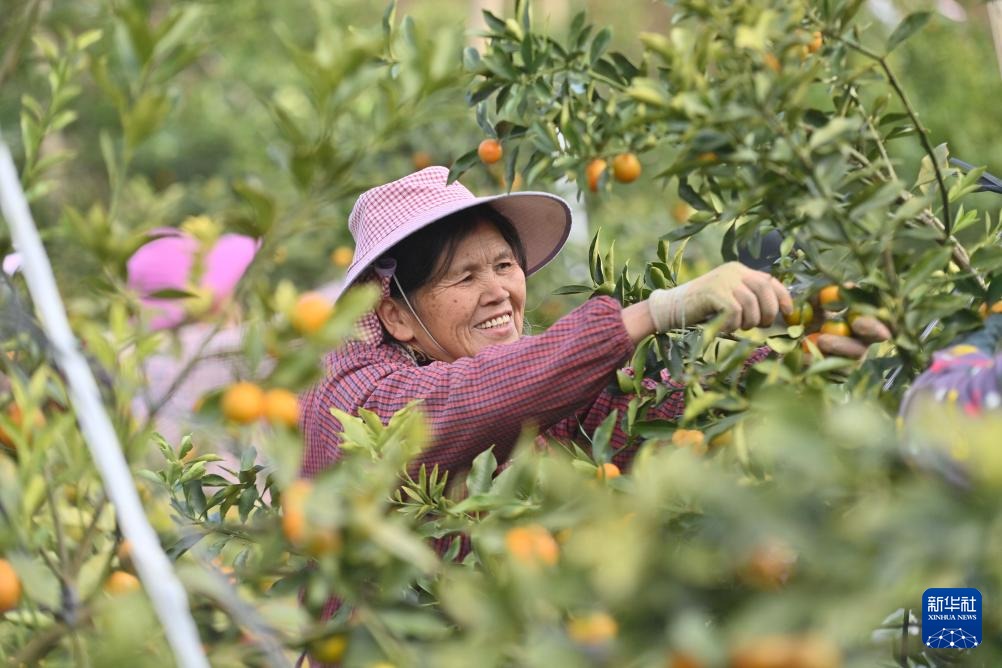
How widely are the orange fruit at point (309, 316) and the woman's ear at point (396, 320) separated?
1.05 m

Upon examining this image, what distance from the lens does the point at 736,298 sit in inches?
52.4

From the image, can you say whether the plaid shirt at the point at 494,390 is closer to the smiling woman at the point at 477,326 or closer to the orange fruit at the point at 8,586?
the smiling woman at the point at 477,326

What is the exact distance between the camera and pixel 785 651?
2.47ft

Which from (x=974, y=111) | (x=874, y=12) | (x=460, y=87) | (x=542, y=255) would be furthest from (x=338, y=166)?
(x=974, y=111)

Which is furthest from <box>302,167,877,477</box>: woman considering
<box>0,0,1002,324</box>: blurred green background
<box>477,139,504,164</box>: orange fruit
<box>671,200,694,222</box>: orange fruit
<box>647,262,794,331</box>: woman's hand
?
<box>671,200,694,222</box>: orange fruit

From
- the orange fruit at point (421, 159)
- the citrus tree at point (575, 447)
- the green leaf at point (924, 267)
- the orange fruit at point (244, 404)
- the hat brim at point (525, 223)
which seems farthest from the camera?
the orange fruit at point (421, 159)

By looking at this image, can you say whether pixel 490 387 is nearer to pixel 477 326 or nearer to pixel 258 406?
pixel 477 326

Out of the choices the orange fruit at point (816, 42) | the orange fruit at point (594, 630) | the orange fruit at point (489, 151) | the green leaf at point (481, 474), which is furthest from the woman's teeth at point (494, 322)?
the orange fruit at point (594, 630)

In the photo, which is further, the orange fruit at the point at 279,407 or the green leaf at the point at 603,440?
the green leaf at the point at 603,440

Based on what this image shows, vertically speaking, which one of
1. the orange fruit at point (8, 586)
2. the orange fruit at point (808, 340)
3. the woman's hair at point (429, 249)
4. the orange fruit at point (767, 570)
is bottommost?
the orange fruit at point (767, 570)

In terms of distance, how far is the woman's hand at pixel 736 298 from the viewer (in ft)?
4.36

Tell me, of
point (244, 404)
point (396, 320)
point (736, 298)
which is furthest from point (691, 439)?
point (396, 320)

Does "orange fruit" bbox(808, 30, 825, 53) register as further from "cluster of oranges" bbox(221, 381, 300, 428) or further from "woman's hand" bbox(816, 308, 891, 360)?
"cluster of oranges" bbox(221, 381, 300, 428)

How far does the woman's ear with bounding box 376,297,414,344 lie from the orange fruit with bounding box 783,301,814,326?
0.78 m
